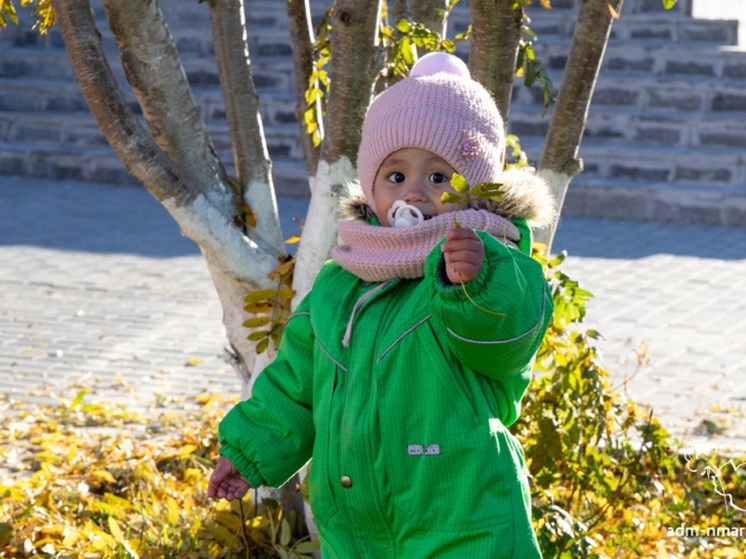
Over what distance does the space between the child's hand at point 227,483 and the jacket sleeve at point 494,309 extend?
595mm

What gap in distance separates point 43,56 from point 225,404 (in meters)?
8.18

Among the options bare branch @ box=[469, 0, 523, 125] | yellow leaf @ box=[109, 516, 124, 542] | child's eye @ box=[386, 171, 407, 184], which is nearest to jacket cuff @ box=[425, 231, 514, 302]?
child's eye @ box=[386, 171, 407, 184]

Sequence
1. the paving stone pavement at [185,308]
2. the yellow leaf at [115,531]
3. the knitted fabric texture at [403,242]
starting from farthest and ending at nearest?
the paving stone pavement at [185,308] < the yellow leaf at [115,531] < the knitted fabric texture at [403,242]

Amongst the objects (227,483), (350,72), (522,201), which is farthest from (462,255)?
(350,72)

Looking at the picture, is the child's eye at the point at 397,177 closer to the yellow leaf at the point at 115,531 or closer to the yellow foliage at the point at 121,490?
the yellow foliage at the point at 121,490

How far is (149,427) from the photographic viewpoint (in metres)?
5.36

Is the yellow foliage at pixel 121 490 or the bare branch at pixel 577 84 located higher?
the bare branch at pixel 577 84

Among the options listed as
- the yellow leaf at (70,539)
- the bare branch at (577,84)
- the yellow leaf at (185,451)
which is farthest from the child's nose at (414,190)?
the yellow leaf at (185,451)

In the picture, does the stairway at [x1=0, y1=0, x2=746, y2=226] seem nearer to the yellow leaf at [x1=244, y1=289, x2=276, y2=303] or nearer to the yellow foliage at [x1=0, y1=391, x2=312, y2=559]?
the yellow foliage at [x1=0, y1=391, x2=312, y2=559]

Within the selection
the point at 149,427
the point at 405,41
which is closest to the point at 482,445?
the point at 405,41

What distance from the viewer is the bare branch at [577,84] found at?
145 inches

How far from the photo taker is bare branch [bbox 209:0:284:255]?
387 centimetres

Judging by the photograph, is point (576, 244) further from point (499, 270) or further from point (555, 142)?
point (499, 270)

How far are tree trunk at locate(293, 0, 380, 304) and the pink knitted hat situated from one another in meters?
0.78
